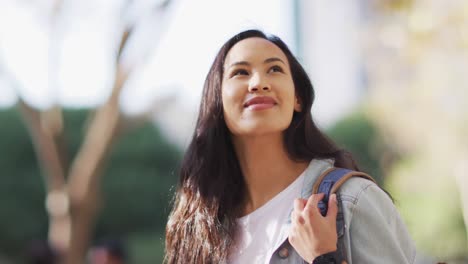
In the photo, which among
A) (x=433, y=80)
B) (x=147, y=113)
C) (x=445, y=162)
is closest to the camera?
(x=147, y=113)

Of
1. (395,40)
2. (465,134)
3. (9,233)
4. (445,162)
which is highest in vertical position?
(395,40)

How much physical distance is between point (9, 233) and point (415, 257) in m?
12.2

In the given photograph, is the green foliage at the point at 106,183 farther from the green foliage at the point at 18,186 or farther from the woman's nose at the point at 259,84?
the woman's nose at the point at 259,84

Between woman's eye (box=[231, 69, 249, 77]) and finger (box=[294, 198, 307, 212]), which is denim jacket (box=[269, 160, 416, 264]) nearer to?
finger (box=[294, 198, 307, 212])

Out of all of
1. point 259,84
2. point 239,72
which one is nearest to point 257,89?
point 259,84

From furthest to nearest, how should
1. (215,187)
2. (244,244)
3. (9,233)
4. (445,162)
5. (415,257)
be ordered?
1. (9,233)
2. (445,162)
3. (215,187)
4. (244,244)
5. (415,257)

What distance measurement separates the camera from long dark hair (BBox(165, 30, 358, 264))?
8.20 ft

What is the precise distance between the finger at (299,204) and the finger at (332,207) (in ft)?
0.22

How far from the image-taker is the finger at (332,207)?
2148 mm

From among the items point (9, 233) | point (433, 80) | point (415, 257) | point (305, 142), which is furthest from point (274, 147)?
point (9, 233)

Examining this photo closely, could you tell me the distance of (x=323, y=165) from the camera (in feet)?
7.92

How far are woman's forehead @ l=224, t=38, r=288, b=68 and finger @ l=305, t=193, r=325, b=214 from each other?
503 mm

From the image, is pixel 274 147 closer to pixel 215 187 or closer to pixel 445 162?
pixel 215 187

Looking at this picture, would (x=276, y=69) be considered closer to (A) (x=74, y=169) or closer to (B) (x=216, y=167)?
(B) (x=216, y=167)
